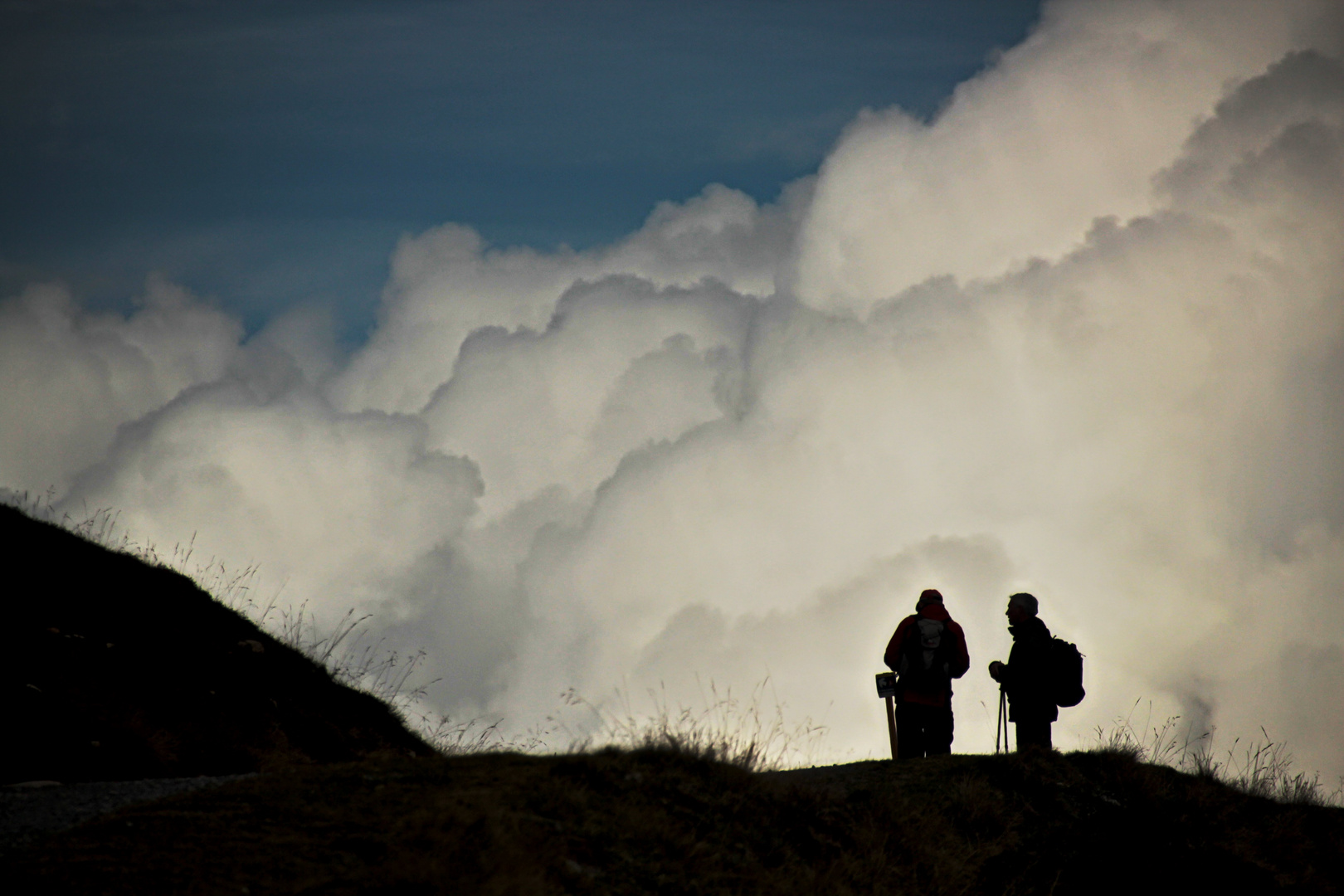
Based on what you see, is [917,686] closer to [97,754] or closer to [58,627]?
[97,754]

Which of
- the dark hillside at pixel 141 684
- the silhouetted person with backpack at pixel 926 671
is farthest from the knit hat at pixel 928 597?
the dark hillside at pixel 141 684

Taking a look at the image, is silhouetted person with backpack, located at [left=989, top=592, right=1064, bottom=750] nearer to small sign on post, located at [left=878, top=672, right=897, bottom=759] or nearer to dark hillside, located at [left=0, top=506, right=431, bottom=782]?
small sign on post, located at [left=878, top=672, right=897, bottom=759]

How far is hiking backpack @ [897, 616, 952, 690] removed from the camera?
1209cm

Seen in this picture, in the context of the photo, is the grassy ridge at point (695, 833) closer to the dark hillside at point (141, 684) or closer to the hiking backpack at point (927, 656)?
the hiking backpack at point (927, 656)

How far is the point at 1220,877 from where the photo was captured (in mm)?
10344

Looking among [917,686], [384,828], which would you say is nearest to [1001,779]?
[917,686]

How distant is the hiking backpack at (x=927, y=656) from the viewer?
1209 cm

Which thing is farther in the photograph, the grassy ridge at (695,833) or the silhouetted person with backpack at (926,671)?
the silhouetted person with backpack at (926,671)

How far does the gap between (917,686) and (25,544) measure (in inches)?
476

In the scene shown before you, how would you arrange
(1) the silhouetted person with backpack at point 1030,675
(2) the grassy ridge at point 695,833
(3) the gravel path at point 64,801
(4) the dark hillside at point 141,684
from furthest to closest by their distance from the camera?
(1) the silhouetted person with backpack at point 1030,675 → (4) the dark hillside at point 141,684 → (3) the gravel path at point 64,801 → (2) the grassy ridge at point 695,833

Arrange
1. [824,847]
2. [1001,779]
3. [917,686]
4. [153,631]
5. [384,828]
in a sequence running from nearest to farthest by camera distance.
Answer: [384,828] → [824,847] → [1001,779] → [917,686] → [153,631]

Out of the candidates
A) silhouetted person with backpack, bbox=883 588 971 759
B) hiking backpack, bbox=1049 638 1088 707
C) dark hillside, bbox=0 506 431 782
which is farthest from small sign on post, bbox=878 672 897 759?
dark hillside, bbox=0 506 431 782

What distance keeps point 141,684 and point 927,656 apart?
9149 mm

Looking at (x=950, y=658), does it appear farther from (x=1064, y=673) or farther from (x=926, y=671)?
(x=1064, y=673)
